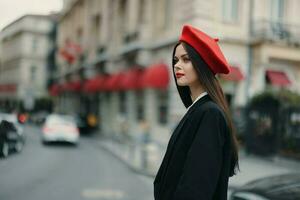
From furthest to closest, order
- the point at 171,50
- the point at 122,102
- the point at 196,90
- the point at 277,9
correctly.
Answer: the point at 122,102
the point at 277,9
the point at 171,50
the point at 196,90

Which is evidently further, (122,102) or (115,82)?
(122,102)

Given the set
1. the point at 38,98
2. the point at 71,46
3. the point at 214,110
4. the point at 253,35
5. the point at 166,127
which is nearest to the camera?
the point at 214,110

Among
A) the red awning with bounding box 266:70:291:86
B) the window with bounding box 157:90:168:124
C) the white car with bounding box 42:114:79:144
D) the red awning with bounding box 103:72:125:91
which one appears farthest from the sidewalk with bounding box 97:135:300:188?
the red awning with bounding box 103:72:125:91

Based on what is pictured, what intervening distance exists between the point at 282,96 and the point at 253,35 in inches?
200

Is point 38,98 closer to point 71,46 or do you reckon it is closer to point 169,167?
point 71,46

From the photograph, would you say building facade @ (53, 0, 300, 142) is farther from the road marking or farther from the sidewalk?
the road marking

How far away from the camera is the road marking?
820 centimetres

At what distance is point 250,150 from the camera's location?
50.8 feet

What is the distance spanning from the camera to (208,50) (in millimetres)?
2061

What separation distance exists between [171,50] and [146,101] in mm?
4632

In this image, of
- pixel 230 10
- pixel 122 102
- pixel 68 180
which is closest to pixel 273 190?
pixel 68 180

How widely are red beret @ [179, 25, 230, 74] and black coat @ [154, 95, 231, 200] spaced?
6.7 inches

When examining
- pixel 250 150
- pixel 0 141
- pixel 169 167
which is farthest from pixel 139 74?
pixel 169 167

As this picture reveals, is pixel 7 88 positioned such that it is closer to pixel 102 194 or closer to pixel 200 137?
pixel 102 194
